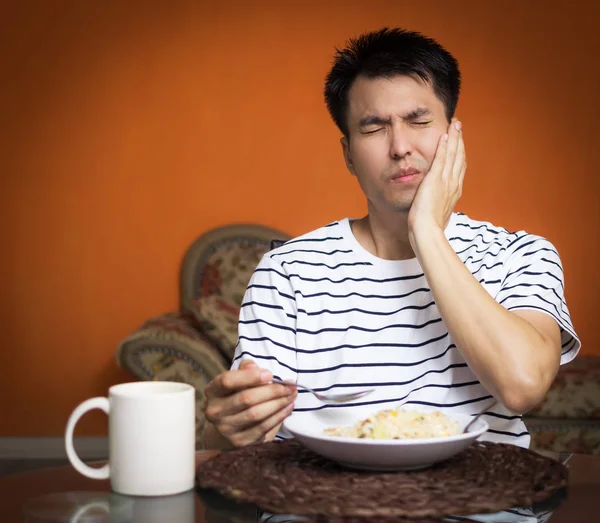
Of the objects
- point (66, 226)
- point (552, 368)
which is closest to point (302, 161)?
point (66, 226)

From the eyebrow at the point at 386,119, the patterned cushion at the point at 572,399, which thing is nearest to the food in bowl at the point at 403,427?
the eyebrow at the point at 386,119

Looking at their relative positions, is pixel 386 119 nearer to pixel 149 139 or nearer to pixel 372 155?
pixel 372 155

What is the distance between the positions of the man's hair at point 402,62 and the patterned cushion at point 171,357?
1574mm

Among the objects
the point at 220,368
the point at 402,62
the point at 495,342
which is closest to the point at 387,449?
the point at 495,342

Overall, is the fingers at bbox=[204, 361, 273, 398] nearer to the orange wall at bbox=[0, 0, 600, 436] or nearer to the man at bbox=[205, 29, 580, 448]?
the man at bbox=[205, 29, 580, 448]

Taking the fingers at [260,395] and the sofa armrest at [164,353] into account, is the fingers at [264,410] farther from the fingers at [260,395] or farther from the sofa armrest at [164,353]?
the sofa armrest at [164,353]

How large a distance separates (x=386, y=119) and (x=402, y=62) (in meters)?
Answer: 0.14

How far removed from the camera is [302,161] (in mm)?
3967

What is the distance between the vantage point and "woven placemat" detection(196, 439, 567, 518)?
810 mm

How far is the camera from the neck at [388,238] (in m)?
1.67

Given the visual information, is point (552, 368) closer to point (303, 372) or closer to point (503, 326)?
point (503, 326)

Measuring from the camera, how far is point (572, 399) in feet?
10.3

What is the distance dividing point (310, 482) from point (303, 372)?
660 mm

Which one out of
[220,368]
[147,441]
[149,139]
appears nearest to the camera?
[147,441]
